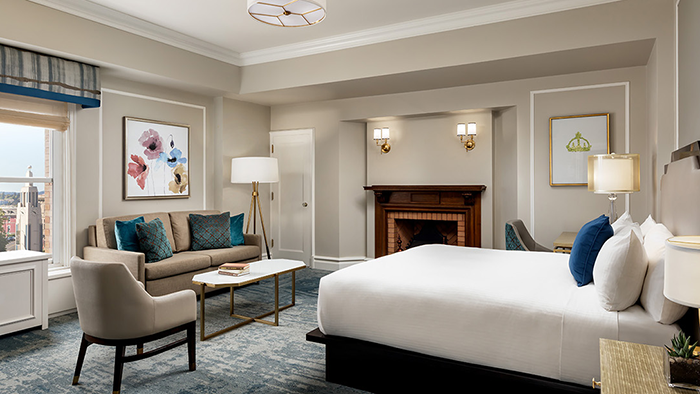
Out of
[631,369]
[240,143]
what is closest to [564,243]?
[631,369]

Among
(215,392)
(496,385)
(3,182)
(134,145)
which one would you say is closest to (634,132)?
(496,385)

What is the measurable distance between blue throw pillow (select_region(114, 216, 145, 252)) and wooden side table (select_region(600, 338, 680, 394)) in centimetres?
406

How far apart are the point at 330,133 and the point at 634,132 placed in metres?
3.63

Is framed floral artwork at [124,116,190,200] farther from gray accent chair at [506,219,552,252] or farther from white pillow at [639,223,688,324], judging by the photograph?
white pillow at [639,223,688,324]

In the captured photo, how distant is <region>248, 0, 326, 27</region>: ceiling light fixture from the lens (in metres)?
3.08

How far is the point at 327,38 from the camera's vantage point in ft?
16.6

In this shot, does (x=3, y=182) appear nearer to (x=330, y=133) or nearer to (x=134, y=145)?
(x=134, y=145)

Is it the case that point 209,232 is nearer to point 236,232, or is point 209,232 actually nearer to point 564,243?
point 236,232

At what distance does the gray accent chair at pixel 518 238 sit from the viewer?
416 centimetres

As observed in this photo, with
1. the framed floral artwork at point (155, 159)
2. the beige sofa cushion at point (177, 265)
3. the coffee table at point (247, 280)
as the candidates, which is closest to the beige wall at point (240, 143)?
the framed floral artwork at point (155, 159)

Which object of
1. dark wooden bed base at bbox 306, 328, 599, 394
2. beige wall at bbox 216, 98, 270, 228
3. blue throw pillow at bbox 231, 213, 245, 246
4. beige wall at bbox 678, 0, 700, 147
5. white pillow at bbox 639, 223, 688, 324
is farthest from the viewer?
beige wall at bbox 216, 98, 270, 228

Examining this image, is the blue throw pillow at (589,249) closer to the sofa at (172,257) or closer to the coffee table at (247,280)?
the coffee table at (247,280)

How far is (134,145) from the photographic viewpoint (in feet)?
16.6

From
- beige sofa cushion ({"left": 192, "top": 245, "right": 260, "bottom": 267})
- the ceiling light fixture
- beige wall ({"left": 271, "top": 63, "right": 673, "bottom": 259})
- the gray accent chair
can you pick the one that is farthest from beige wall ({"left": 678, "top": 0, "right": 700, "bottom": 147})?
beige sofa cushion ({"left": 192, "top": 245, "right": 260, "bottom": 267})
